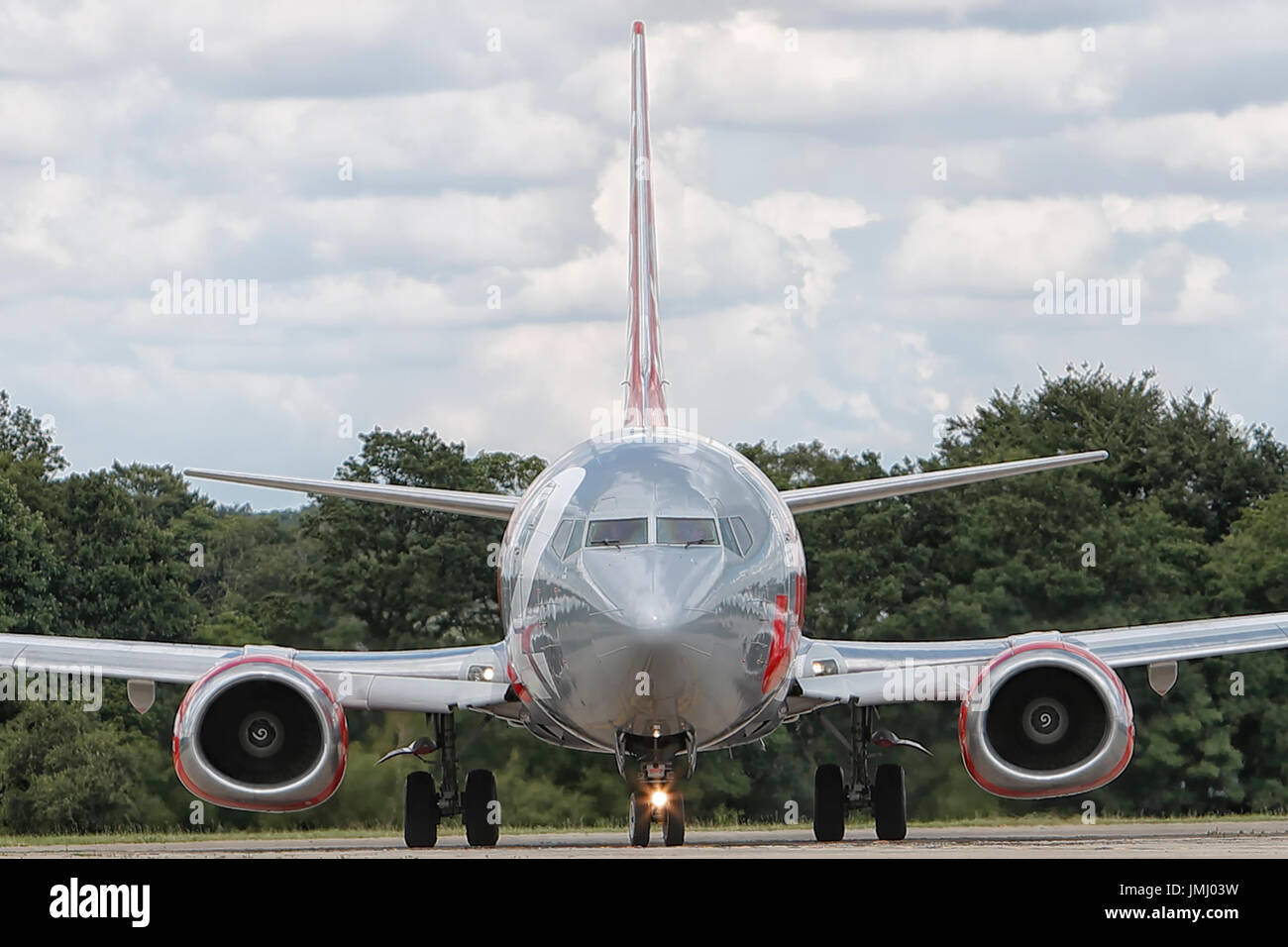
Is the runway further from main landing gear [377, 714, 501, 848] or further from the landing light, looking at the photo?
the landing light

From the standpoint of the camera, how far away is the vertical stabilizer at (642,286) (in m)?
23.1

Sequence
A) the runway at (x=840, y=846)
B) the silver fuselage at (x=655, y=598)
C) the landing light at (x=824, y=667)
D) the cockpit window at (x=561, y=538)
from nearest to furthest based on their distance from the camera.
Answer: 1. the silver fuselage at (x=655, y=598)
2. the cockpit window at (x=561, y=538)
3. the runway at (x=840, y=846)
4. the landing light at (x=824, y=667)

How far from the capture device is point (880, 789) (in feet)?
74.6

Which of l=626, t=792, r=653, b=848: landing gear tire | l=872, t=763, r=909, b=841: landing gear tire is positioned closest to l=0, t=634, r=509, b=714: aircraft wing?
l=626, t=792, r=653, b=848: landing gear tire

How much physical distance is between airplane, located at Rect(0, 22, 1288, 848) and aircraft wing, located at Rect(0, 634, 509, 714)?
0.10ft

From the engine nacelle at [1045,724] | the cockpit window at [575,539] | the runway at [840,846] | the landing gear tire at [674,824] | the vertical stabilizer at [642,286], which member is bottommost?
the runway at [840,846]

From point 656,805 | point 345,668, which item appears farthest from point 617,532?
point 345,668

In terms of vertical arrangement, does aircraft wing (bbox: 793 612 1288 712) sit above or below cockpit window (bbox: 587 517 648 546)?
below

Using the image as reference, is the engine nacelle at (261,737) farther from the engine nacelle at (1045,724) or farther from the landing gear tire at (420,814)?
the engine nacelle at (1045,724)

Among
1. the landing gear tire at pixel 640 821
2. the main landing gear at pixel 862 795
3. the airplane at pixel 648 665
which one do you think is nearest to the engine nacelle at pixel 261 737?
the airplane at pixel 648 665

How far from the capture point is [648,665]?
51.1ft

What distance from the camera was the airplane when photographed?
1605cm

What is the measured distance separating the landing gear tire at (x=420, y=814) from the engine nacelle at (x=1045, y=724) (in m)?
6.03
